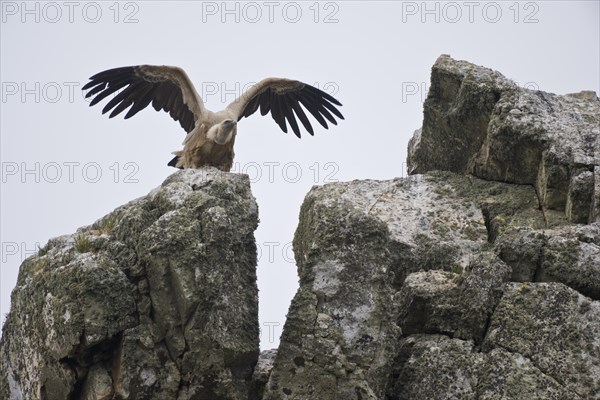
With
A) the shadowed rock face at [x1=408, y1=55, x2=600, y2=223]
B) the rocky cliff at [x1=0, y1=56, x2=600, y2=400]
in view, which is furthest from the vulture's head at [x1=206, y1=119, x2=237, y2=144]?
the shadowed rock face at [x1=408, y1=55, x2=600, y2=223]

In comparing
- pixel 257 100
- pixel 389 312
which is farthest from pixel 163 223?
pixel 257 100

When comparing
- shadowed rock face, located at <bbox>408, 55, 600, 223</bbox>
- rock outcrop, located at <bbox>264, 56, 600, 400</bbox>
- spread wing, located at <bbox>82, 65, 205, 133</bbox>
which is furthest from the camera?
spread wing, located at <bbox>82, 65, 205, 133</bbox>

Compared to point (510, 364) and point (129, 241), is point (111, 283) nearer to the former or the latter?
point (129, 241)

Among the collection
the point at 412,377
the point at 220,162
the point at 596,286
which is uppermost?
the point at 220,162

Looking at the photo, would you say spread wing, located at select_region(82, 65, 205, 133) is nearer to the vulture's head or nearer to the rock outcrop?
the vulture's head

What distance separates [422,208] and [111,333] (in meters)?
4.99

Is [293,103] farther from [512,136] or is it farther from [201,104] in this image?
[512,136]

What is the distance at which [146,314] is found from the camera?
1208cm

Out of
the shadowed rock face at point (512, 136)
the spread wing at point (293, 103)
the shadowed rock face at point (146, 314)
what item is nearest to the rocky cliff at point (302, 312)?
the shadowed rock face at point (146, 314)

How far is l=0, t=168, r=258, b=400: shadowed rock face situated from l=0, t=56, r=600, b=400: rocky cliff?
2cm

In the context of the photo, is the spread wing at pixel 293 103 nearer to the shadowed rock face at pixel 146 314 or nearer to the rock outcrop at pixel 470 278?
the rock outcrop at pixel 470 278

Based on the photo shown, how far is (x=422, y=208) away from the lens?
14805 mm

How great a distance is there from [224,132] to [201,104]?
170 cm

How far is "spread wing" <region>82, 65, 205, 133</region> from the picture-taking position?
18188 millimetres
